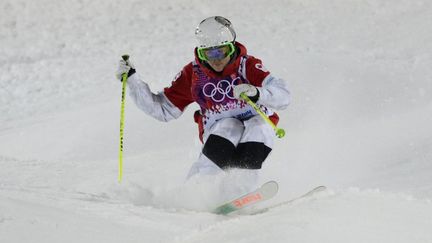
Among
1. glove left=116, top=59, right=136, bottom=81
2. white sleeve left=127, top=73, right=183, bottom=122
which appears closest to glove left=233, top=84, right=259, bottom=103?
white sleeve left=127, top=73, right=183, bottom=122

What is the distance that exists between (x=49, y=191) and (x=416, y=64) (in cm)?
805

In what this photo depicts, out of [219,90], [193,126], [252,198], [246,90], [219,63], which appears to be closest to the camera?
[252,198]

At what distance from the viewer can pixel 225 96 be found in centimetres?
595

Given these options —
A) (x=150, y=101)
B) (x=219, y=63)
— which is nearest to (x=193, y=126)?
(x=150, y=101)

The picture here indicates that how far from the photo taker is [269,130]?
5941mm

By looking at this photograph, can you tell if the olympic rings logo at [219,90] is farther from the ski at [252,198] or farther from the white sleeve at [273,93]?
the ski at [252,198]

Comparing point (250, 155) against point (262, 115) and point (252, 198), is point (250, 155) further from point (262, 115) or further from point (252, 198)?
point (252, 198)

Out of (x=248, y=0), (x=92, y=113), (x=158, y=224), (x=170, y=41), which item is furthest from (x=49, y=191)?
(x=248, y=0)

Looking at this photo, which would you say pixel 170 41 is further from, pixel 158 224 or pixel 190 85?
pixel 158 224

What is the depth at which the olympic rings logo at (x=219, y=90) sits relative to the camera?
19.4 feet

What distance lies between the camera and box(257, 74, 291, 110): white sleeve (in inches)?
223

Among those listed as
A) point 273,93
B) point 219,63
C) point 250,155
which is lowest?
point 250,155

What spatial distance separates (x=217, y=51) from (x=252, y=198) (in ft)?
3.71

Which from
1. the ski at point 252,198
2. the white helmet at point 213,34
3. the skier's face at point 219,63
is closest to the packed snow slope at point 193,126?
the ski at point 252,198
